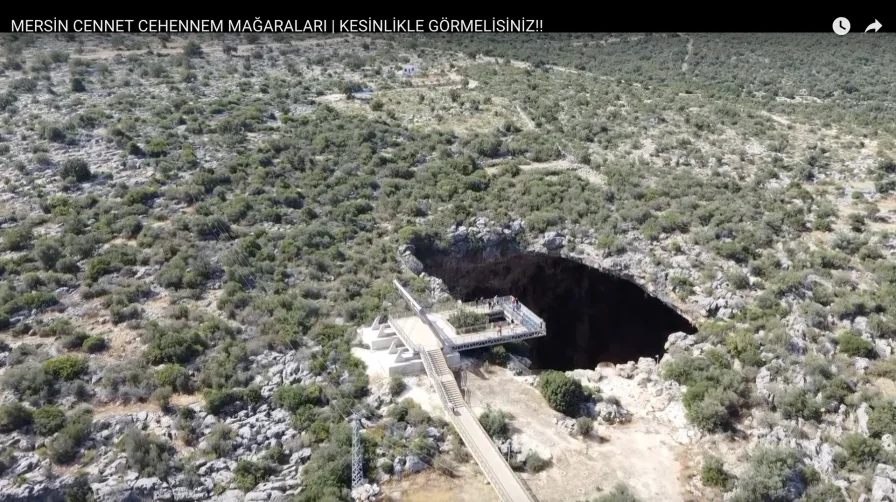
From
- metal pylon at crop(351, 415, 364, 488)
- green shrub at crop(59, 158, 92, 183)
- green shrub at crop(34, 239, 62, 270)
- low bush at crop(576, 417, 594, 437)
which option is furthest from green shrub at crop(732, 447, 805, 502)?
green shrub at crop(59, 158, 92, 183)

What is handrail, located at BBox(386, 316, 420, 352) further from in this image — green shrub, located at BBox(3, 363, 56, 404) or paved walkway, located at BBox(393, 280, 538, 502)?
green shrub, located at BBox(3, 363, 56, 404)

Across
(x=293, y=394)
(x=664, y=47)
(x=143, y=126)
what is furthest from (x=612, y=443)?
(x=664, y=47)

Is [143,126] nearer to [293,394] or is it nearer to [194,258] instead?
[194,258]

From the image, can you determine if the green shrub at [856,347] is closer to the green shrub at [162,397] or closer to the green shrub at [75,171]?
the green shrub at [162,397]

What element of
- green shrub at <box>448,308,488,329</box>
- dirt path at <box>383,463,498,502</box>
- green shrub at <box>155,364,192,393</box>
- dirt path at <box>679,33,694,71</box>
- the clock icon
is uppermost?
the clock icon

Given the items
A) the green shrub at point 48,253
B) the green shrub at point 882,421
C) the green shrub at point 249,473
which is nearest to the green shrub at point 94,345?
the green shrub at point 48,253

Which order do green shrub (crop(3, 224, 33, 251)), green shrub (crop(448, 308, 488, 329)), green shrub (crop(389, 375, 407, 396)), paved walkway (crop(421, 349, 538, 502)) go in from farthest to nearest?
green shrub (crop(3, 224, 33, 251)) → green shrub (crop(448, 308, 488, 329)) → green shrub (crop(389, 375, 407, 396)) → paved walkway (crop(421, 349, 538, 502))

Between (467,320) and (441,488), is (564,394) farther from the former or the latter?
(441,488)
